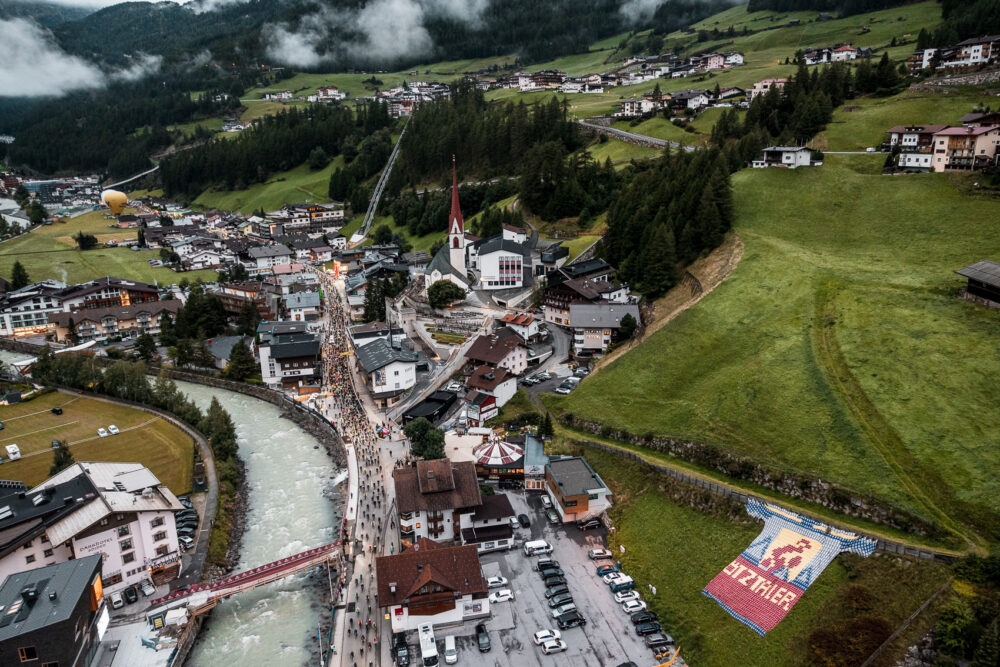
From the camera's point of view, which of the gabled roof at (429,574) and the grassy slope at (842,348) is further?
the grassy slope at (842,348)

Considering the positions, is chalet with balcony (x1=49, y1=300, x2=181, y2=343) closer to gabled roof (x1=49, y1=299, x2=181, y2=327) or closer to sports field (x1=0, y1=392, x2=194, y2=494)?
gabled roof (x1=49, y1=299, x2=181, y2=327)

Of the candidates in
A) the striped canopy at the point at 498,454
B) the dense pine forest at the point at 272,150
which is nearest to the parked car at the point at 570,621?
the striped canopy at the point at 498,454

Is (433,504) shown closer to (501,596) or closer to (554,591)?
(501,596)

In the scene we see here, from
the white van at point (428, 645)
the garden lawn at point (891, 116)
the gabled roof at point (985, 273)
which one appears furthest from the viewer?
the garden lawn at point (891, 116)

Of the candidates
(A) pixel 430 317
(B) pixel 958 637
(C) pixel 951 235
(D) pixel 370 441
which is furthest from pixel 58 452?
(C) pixel 951 235

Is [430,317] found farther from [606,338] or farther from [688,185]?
→ [688,185]

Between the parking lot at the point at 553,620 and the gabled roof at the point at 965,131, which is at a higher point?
the gabled roof at the point at 965,131

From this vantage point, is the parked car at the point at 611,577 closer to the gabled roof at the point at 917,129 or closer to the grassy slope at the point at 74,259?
the gabled roof at the point at 917,129
